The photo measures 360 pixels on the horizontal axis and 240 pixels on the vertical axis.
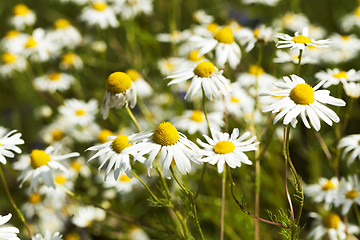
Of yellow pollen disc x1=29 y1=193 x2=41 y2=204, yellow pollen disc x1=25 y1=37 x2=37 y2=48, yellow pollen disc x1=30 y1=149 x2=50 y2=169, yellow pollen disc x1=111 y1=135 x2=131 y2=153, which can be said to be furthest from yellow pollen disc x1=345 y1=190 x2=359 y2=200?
yellow pollen disc x1=25 y1=37 x2=37 y2=48

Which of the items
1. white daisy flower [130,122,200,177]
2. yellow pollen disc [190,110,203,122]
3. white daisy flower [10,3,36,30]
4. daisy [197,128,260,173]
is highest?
white daisy flower [130,122,200,177]

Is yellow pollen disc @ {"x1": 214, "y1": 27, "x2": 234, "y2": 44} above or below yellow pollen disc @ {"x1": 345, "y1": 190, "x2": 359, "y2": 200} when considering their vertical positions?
above

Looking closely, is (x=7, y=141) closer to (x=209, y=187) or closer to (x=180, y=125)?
(x=180, y=125)

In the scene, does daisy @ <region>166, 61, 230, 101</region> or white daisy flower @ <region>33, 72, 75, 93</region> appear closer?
daisy @ <region>166, 61, 230, 101</region>

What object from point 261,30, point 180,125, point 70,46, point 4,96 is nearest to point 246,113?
point 180,125

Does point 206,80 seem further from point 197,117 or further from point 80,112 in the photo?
point 80,112

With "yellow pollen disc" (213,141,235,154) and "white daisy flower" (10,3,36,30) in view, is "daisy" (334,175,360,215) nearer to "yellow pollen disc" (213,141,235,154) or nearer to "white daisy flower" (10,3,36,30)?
"yellow pollen disc" (213,141,235,154)
